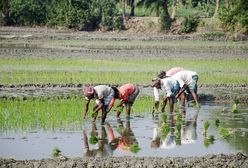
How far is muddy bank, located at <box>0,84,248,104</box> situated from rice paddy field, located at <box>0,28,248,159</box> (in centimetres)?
3

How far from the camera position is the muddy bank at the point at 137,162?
9.03m

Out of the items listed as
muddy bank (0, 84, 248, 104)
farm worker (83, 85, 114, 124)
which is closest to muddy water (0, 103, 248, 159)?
farm worker (83, 85, 114, 124)

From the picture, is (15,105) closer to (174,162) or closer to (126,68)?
(174,162)

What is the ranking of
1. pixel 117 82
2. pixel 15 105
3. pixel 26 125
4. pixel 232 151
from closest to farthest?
pixel 232 151 < pixel 26 125 < pixel 15 105 < pixel 117 82

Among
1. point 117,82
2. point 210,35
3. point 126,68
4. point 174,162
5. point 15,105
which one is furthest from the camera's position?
point 210,35

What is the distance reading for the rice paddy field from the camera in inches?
440

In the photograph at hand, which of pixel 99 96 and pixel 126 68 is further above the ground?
pixel 99 96

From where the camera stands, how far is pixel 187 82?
622 inches

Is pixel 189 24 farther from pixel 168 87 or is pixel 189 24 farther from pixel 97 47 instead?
pixel 168 87

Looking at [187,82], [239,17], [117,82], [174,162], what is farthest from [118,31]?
[174,162]

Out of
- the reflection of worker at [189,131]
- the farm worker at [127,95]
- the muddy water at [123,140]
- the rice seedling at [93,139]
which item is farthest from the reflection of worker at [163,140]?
the farm worker at [127,95]

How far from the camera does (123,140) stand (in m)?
11.7

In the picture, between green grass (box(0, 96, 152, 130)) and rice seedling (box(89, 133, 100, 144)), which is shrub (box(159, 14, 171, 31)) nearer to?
green grass (box(0, 96, 152, 130))

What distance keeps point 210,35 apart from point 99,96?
33.9m
